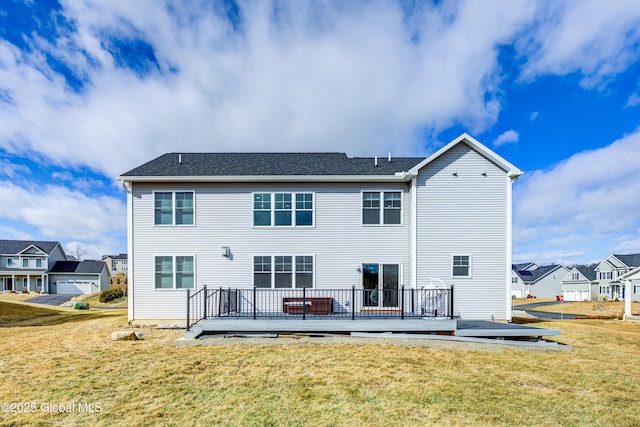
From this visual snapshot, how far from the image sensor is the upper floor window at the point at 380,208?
1228 cm

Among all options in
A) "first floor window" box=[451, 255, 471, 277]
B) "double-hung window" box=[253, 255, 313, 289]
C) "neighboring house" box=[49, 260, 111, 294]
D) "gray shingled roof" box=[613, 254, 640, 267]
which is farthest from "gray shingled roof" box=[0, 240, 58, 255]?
"gray shingled roof" box=[613, 254, 640, 267]

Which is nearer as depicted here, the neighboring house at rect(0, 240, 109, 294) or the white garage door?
the neighboring house at rect(0, 240, 109, 294)

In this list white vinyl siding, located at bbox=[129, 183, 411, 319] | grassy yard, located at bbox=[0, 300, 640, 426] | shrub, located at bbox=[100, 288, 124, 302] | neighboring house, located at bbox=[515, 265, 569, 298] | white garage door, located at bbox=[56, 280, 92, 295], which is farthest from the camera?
neighboring house, located at bbox=[515, 265, 569, 298]

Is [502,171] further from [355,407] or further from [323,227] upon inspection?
[355,407]

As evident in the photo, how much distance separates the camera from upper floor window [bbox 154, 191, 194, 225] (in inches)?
478

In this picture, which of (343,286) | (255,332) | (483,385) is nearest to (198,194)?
(255,332)

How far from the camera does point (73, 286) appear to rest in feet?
135

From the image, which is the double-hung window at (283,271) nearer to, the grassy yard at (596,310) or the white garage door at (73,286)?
the grassy yard at (596,310)

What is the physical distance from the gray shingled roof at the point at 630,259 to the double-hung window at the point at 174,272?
58.7 m

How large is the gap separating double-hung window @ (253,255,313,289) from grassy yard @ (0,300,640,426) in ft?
11.3

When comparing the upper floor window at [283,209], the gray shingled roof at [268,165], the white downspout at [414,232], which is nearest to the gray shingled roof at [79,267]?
the gray shingled roof at [268,165]

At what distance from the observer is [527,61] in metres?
13.2

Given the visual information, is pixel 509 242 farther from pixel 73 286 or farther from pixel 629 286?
pixel 73 286

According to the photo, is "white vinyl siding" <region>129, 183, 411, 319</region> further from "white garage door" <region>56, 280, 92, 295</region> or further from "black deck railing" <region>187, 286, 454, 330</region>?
"white garage door" <region>56, 280, 92, 295</region>
